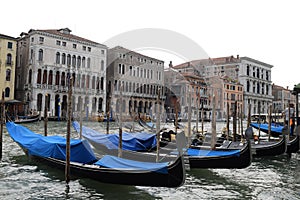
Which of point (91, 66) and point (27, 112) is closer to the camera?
point (27, 112)

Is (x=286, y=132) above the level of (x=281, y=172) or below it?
above

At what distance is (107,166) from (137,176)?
1.83 ft

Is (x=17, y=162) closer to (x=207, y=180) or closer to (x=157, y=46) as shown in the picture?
(x=207, y=180)

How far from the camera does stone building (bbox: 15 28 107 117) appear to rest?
21.4 meters

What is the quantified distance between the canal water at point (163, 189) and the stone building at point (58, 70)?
15.4m

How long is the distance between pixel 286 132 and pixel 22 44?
21161 millimetres

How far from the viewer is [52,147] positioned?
5469 mm

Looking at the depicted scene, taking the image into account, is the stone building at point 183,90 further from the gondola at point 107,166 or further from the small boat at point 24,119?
the gondola at point 107,166

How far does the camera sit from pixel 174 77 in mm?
33375

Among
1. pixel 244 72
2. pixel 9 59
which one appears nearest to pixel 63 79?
pixel 9 59

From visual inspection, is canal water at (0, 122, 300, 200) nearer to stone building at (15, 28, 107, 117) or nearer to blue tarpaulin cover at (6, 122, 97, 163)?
blue tarpaulin cover at (6, 122, 97, 163)

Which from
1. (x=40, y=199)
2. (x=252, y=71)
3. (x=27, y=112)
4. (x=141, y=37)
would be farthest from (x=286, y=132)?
(x=252, y=71)

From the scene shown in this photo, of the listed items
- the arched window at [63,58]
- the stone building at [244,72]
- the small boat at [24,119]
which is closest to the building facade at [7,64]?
the small boat at [24,119]

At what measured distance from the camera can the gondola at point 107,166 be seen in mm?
4039
